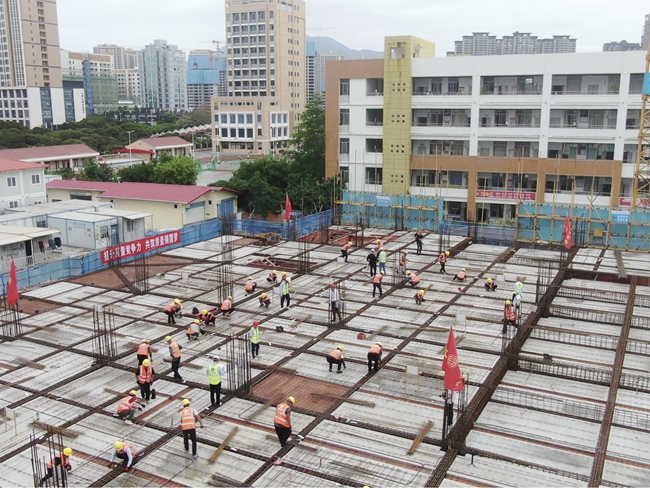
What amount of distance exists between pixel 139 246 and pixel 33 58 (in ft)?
344

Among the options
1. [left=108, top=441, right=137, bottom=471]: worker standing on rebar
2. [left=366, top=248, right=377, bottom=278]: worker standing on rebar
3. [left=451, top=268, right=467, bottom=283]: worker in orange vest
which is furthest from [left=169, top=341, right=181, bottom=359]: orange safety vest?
[left=451, top=268, right=467, bottom=283]: worker in orange vest

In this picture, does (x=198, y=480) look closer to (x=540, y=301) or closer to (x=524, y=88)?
(x=540, y=301)

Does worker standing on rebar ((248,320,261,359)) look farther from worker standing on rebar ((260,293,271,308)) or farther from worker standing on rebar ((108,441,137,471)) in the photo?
worker standing on rebar ((108,441,137,471))

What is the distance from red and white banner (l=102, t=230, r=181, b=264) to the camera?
90.3 feet

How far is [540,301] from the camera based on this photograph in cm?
2111

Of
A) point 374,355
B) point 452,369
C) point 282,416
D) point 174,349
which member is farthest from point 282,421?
point 374,355

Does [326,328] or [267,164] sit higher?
[267,164]

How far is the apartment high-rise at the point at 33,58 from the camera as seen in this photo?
360 feet

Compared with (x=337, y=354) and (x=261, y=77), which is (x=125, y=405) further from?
(x=261, y=77)

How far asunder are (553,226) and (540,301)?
12.0 m

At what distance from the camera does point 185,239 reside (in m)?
31.9

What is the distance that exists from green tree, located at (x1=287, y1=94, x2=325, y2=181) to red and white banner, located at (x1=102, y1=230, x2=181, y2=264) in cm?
1767

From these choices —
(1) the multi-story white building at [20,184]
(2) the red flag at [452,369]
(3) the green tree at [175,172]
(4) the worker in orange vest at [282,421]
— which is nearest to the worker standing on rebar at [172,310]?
(4) the worker in orange vest at [282,421]

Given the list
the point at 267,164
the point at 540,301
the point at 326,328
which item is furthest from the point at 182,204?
the point at 540,301
